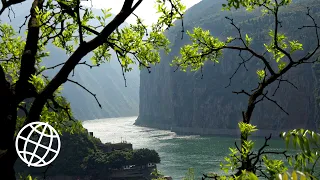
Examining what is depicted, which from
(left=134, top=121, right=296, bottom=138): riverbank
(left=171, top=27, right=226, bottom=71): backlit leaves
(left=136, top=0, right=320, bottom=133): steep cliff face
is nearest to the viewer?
(left=171, top=27, right=226, bottom=71): backlit leaves

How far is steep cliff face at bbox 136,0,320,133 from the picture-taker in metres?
127

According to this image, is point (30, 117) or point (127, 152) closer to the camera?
point (30, 117)

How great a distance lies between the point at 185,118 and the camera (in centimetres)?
16300

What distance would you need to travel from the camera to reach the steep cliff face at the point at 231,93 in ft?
417

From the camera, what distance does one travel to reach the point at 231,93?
15350 centimetres

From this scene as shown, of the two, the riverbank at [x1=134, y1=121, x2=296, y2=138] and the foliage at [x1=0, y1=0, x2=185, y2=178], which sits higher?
the foliage at [x1=0, y1=0, x2=185, y2=178]

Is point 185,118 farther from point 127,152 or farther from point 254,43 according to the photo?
point 127,152

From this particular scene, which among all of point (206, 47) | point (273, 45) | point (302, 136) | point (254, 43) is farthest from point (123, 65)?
point (254, 43)

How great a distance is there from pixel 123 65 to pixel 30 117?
4.32 feet

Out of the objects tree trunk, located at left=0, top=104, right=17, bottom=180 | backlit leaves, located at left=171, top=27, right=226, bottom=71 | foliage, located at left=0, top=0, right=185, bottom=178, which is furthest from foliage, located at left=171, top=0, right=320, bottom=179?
tree trunk, located at left=0, top=104, right=17, bottom=180

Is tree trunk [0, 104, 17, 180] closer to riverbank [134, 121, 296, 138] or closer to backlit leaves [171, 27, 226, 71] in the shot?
backlit leaves [171, 27, 226, 71]

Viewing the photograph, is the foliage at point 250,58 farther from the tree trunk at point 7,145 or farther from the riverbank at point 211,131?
the riverbank at point 211,131

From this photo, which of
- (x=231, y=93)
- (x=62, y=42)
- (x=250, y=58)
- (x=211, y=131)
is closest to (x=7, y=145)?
(x=62, y=42)

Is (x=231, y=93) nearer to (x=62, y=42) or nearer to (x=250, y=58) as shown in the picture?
(x=62, y=42)
